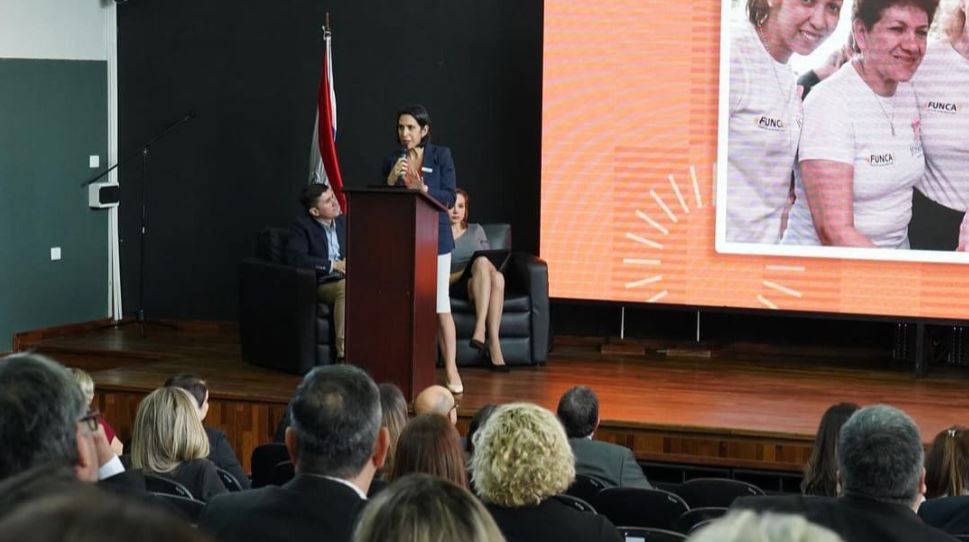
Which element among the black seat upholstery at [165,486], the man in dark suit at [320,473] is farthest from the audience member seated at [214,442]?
the man in dark suit at [320,473]

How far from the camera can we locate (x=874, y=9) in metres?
7.52

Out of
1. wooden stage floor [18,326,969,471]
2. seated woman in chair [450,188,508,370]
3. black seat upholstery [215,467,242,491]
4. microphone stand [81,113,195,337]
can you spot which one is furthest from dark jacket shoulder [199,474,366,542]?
microphone stand [81,113,195,337]

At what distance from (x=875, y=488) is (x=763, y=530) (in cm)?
200

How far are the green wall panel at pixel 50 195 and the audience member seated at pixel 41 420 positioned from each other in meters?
7.22

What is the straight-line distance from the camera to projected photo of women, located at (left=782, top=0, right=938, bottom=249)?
751 centimetres

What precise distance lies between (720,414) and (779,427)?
0.37 meters

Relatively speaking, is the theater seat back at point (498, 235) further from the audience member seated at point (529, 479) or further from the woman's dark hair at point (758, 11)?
the audience member seated at point (529, 479)

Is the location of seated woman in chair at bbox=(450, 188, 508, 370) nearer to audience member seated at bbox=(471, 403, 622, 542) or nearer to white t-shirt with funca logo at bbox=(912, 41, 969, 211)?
white t-shirt with funca logo at bbox=(912, 41, 969, 211)

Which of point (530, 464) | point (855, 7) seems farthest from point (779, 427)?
point (530, 464)

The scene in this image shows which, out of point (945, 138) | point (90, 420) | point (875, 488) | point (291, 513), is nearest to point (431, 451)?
point (291, 513)

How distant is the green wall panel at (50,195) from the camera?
8.66m

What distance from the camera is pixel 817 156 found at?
25.3ft

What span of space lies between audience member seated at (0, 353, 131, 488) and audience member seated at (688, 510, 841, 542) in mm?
992

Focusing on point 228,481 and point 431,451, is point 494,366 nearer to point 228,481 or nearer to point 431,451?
point 228,481
